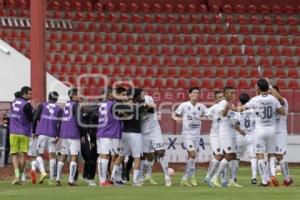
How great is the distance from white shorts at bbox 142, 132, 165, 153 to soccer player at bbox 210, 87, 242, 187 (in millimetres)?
1355

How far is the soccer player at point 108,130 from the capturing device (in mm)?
21922

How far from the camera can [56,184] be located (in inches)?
903

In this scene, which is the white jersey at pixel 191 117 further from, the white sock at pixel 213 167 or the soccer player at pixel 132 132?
the soccer player at pixel 132 132

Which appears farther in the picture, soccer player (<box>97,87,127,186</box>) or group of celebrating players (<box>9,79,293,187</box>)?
soccer player (<box>97,87,127,186</box>)

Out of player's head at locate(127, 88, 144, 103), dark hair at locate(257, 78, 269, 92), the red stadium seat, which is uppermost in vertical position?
the red stadium seat

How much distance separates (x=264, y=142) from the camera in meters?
21.4

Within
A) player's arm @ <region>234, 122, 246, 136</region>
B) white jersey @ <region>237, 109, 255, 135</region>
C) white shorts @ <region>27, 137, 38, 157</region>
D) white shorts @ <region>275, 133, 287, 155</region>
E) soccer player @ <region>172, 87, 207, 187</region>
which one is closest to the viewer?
white shorts @ <region>275, 133, 287, 155</region>

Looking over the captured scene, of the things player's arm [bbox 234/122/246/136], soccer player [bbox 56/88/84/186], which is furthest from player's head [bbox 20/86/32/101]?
player's arm [bbox 234/122/246/136]

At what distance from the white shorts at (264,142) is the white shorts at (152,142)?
7.23 ft

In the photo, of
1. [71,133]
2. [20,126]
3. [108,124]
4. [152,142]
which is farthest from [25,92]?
[152,142]

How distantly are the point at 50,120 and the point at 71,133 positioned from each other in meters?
1.07

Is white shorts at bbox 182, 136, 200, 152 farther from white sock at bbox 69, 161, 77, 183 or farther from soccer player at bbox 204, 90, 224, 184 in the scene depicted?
white sock at bbox 69, 161, 77, 183

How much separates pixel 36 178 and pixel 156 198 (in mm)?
7539

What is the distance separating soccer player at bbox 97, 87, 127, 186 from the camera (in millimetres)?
21922
